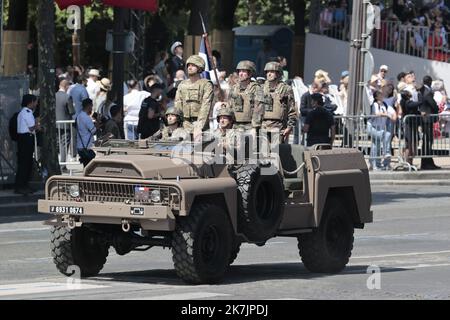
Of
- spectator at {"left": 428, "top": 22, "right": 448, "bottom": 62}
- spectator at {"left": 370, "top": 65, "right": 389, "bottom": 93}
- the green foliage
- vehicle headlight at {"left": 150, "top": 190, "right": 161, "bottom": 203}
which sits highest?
the green foliage

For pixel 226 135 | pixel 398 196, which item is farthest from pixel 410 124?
pixel 226 135

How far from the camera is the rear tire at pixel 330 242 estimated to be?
16.6 metres

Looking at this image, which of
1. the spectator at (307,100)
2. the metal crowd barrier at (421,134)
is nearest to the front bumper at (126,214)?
the spectator at (307,100)

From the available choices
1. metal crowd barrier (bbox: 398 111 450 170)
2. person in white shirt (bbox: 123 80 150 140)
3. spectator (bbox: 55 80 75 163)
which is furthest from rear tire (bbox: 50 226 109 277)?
metal crowd barrier (bbox: 398 111 450 170)

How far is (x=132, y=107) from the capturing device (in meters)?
31.5

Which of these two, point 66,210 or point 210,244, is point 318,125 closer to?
point 210,244

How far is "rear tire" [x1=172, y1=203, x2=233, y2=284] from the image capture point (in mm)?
14594

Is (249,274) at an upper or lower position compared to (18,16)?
lower

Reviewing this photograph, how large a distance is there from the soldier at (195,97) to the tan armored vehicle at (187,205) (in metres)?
0.92

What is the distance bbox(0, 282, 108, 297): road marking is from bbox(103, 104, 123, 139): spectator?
10.8 meters

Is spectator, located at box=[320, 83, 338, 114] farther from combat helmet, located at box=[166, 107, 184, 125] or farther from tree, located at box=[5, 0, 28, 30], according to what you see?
combat helmet, located at box=[166, 107, 184, 125]

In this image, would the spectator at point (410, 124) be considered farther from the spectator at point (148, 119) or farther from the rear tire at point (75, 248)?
the rear tire at point (75, 248)

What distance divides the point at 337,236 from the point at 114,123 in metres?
9.82
